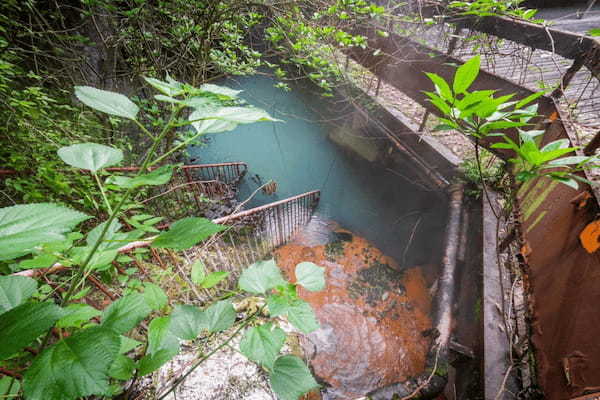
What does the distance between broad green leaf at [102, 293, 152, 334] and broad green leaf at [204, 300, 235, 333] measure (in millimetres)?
261

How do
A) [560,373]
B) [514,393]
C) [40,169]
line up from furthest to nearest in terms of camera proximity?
[40,169], [514,393], [560,373]

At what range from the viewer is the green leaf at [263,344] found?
2.35 ft

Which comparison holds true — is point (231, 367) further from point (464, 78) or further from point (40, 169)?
point (40, 169)

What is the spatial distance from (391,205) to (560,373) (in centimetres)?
555

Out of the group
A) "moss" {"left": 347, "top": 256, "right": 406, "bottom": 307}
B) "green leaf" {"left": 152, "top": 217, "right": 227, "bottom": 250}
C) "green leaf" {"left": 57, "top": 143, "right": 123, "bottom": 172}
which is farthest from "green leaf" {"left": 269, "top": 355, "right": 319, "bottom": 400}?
"moss" {"left": 347, "top": 256, "right": 406, "bottom": 307}

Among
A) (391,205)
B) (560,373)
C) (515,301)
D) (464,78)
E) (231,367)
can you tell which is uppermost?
(464,78)

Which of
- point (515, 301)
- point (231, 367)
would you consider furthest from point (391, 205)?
point (231, 367)

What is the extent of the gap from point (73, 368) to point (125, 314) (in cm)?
21

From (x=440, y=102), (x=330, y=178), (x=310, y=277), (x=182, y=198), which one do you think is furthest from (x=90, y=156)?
(x=330, y=178)

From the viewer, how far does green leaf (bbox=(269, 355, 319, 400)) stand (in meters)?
0.77

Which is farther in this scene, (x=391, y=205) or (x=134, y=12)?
(x=391, y=205)

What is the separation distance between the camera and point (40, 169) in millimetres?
2621

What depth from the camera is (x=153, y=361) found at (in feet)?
2.42

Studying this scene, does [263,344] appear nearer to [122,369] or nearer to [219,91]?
[122,369]
